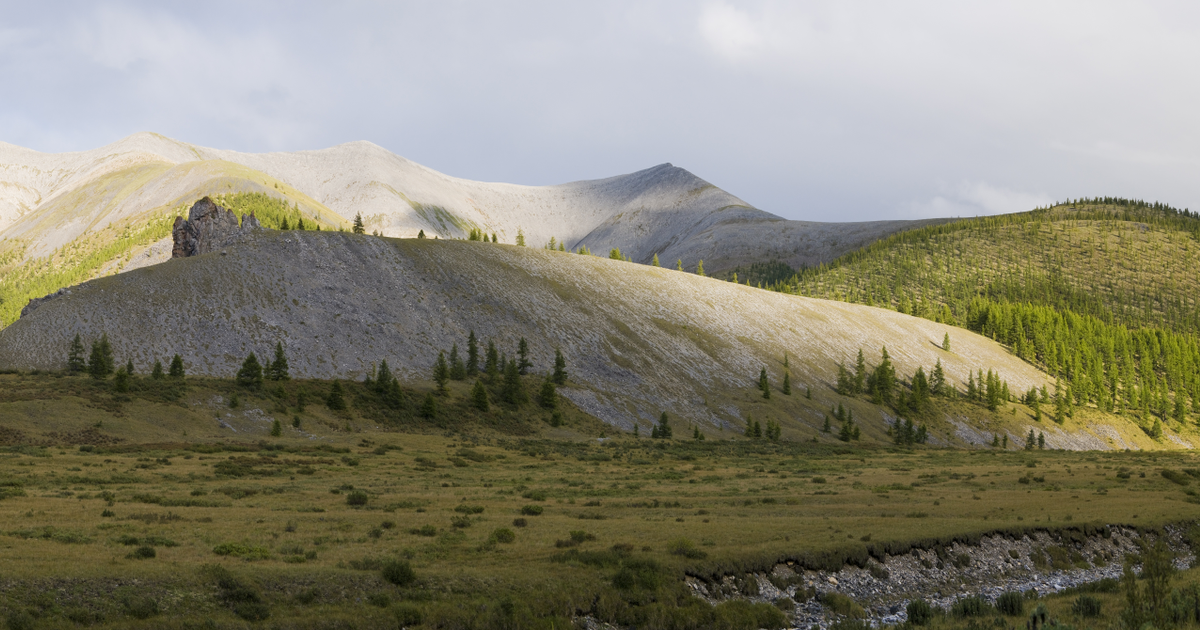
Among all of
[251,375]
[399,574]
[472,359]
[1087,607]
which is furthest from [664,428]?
[399,574]

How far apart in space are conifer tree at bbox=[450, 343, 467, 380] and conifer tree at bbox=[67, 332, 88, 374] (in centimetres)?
4242

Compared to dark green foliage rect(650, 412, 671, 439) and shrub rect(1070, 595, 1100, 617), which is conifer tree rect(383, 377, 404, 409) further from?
shrub rect(1070, 595, 1100, 617)

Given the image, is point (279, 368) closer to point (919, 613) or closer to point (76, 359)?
point (76, 359)

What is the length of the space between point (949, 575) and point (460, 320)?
96.4 m

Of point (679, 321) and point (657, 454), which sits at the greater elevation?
point (679, 321)

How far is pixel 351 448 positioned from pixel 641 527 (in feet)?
135

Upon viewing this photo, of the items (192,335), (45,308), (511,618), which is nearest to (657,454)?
(511,618)

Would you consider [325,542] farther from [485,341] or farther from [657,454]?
[485,341]

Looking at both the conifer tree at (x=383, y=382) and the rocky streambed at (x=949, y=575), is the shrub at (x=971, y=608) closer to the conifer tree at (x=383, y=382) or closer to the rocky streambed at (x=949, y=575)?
the rocky streambed at (x=949, y=575)

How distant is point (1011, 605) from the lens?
74.8 feet

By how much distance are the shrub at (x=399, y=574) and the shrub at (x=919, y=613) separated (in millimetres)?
15304

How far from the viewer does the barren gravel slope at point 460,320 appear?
9500cm

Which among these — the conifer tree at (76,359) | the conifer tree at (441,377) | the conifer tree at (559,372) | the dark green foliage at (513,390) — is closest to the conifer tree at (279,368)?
the conifer tree at (441,377)

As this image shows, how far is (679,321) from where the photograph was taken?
137500 millimetres
